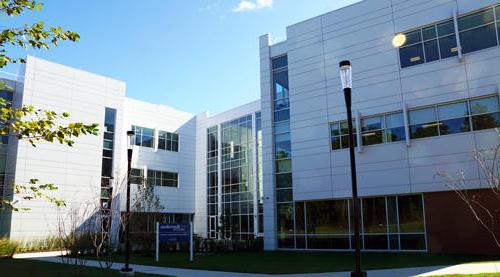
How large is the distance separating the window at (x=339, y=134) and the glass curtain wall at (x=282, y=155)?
356 centimetres

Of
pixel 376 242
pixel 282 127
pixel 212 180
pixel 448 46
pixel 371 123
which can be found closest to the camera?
pixel 448 46

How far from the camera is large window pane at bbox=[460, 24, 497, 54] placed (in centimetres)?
2242

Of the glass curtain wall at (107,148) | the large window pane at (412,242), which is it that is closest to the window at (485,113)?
the large window pane at (412,242)

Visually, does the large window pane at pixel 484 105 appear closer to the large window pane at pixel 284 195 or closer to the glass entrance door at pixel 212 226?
the large window pane at pixel 284 195

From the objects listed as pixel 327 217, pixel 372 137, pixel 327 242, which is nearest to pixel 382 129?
pixel 372 137

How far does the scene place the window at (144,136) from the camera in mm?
41566

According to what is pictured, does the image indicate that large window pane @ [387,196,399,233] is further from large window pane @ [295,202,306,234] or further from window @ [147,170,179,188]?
window @ [147,170,179,188]

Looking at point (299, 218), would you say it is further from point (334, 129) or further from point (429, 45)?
point (429, 45)

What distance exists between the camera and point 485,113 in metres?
22.1

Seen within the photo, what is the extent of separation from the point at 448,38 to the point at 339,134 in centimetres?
812

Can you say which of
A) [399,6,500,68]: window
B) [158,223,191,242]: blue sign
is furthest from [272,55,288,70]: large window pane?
[158,223,191,242]: blue sign

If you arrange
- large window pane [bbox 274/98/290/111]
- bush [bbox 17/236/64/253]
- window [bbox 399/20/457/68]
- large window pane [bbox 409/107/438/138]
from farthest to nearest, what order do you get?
bush [bbox 17/236/64/253] < large window pane [bbox 274/98/290/111] < window [bbox 399/20/457/68] < large window pane [bbox 409/107/438/138]

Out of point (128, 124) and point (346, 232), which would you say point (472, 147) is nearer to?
point (346, 232)

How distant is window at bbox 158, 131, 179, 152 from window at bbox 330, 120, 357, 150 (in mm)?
21561
